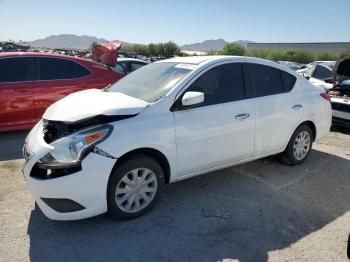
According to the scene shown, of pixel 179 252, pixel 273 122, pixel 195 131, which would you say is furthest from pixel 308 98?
pixel 179 252

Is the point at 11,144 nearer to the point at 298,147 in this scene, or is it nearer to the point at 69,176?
the point at 69,176

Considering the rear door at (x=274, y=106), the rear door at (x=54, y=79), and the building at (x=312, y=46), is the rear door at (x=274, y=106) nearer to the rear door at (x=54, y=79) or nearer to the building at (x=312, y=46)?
the rear door at (x=54, y=79)

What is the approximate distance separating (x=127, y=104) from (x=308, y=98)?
9.50 feet

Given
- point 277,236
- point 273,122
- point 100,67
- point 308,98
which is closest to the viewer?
point 277,236

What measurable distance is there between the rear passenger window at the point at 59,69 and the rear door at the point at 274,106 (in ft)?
12.1

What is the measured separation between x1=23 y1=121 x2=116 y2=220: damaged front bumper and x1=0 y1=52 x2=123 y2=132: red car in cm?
324

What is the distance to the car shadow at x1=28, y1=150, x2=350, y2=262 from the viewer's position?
3.20m

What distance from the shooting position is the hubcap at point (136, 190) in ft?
11.7

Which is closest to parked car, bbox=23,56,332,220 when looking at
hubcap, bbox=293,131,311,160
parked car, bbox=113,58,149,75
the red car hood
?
hubcap, bbox=293,131,311,160

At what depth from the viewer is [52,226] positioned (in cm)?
357

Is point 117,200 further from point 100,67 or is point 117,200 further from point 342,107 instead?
point 342,107

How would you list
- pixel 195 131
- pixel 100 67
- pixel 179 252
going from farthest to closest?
pixel 100 67
pixel 195 131
pixel 179 252

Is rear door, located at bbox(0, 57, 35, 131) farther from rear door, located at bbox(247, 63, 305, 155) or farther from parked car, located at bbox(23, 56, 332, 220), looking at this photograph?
rear door, located at bbox(247, 63, 305, 155)

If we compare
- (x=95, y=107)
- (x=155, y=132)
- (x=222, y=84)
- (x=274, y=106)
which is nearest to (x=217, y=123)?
(x=222, y=84)
